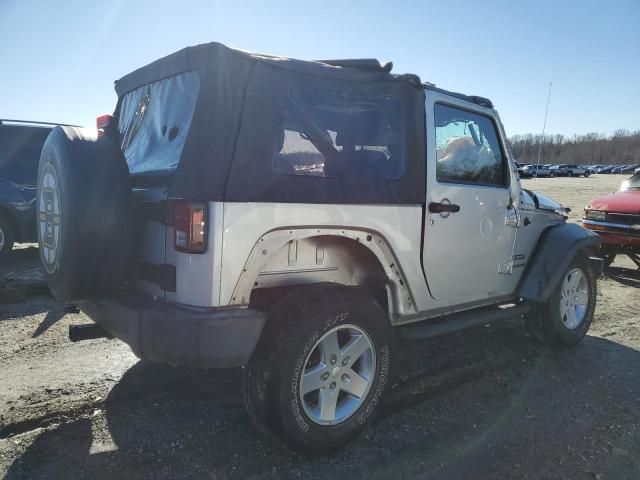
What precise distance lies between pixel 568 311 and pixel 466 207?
1.99 metres

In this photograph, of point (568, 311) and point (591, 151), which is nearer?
point (568, 311)

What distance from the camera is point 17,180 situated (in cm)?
731

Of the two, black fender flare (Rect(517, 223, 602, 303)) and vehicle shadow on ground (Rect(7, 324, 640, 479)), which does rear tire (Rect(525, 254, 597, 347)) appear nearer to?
black fender flare (Rect(517, 223, 602, 303))

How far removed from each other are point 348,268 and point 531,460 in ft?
4.89

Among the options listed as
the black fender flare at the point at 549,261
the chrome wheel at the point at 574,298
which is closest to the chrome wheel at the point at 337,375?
the black fender flare at the point at 549,261

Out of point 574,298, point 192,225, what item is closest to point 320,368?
point 192,225

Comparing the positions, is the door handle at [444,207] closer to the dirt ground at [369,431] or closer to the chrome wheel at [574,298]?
the dirt ground at [369,431]

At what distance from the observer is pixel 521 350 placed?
440cm

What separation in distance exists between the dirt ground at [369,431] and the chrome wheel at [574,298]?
1.06 ft

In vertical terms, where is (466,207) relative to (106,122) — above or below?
below

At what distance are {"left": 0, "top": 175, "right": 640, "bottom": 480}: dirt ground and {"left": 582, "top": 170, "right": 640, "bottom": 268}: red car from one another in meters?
3.93

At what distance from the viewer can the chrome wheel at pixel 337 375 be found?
2.60m

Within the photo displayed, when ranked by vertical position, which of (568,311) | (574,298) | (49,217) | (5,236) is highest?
(49,217)

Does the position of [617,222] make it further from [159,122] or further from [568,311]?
[159,122]
